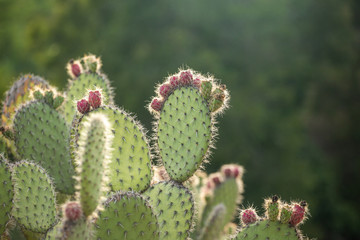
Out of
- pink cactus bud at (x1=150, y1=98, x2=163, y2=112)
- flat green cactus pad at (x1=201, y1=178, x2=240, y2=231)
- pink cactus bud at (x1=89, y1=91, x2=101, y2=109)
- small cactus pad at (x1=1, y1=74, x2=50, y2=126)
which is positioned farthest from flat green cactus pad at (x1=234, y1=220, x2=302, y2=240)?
small cactus pad at (x1=1, y1=74, x2=50, y2=126)

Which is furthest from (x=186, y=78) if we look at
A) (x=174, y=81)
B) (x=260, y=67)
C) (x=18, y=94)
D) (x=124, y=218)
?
(x=260, y=67)

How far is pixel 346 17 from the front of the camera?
17.5 metres

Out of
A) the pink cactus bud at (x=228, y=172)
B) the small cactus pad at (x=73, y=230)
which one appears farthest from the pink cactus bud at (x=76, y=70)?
the small cactus pad at (x=73, y=230)

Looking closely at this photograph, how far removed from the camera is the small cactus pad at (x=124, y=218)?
4.64 feet

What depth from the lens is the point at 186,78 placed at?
Answer: 1793mm

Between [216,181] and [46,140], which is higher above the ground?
[216,181]

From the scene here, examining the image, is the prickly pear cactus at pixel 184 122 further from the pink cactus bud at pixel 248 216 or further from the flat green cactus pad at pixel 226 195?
the flat green cactus pad at pixel 226 195

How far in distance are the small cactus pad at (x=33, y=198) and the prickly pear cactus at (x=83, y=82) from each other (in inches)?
20.4

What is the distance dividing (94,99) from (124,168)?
300 millimetres

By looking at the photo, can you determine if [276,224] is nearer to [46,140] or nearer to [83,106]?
[83,106]

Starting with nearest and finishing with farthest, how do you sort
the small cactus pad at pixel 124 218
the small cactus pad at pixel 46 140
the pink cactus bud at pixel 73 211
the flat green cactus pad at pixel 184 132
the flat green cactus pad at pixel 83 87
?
the pink cactus bud at pixel 73 211
the small cactus pad at pixel 124 218
the flat green cactus pad at pixel 184 132
the small cactus pad at pixel 46 140
the flat green cactus pad at pixel 83 87

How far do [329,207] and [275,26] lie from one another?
7087mm

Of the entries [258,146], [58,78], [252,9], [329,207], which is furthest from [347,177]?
[58,78]

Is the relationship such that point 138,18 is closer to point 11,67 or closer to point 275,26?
point 275,26
